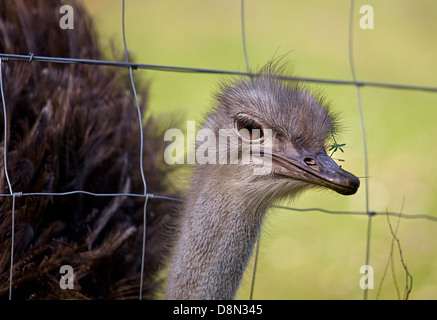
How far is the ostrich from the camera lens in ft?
5.69

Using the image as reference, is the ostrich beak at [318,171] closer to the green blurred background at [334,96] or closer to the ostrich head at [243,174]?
the ostrich head at [243,174]

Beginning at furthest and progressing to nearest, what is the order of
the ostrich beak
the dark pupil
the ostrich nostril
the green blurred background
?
the green blurred background < the dark pupil < the ostrich nostril < the ostrich beak

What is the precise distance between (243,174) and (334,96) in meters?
2.72

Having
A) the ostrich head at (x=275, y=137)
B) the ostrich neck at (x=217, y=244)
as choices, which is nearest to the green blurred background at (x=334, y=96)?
the ostrich neck at (x=217, y=244)

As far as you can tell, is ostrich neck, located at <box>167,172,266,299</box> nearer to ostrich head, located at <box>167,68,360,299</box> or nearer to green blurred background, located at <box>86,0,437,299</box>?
ostrich head, located at <box>167,68,360,299</box>

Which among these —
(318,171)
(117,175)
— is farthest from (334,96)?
(318,171)

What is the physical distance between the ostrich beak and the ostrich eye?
0.08 m

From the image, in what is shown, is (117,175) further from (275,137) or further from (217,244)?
(275,137)

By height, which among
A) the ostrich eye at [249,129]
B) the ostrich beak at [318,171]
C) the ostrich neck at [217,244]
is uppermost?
the ostrich eye at [249,129]

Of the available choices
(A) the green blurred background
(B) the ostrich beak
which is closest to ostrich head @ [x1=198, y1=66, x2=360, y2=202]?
(B) the ostrich beak

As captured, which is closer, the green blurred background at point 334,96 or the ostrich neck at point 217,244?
the ostrich neck at point 217,244

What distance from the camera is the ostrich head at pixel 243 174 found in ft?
5.55

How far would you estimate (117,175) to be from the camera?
91.6 inches
